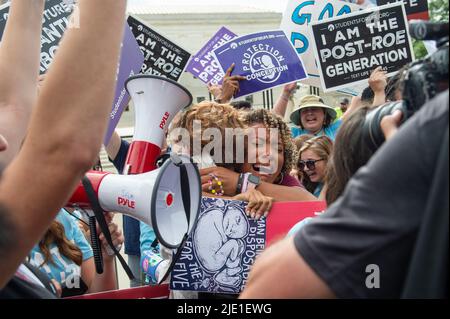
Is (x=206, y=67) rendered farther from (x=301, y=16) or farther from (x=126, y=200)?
(x=126, y=200)

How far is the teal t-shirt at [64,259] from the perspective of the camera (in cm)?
218

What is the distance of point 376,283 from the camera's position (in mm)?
830

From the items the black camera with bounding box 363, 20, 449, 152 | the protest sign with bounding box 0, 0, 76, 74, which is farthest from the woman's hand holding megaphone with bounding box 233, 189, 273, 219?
the protest sign with bounding box 0, 0, 76, 74

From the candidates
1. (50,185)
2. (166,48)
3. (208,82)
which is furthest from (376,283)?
(208,82)

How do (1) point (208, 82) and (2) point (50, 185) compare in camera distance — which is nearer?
(2) point (50, 185)

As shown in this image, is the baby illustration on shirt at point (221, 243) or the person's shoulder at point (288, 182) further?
the person's shoulder at point (288, 182)

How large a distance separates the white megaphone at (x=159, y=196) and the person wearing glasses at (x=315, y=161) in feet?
5.43

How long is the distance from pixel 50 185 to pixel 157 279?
1.61m

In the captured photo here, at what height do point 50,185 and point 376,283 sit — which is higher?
point 50,185

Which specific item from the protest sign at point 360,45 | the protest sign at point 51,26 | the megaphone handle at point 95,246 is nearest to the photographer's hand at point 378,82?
the protest sign at point 360,45

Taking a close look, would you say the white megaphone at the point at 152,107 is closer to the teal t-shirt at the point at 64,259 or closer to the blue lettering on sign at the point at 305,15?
the teal t-shirt at the point at 64,259

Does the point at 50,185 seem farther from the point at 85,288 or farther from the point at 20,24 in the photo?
the point at 85,288

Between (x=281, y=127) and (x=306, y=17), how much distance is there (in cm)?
208
